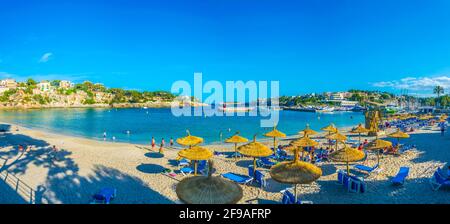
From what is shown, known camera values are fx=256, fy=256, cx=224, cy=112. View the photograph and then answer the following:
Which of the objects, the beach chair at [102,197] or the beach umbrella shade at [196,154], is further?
the beach umbrella shade at [196,154]

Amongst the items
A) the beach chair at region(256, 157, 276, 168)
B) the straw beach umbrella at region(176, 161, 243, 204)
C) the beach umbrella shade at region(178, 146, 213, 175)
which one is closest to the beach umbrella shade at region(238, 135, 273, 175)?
the beach umbrella shade at region(178, 146, 213, 175)

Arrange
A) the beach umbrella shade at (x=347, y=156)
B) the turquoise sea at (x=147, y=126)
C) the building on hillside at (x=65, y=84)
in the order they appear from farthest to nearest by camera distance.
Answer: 1. the building on hillside at (x=65, y=84)
2. the turquoise sea at (x=147, y=126)
3. the beach umbrella shade at (x=347, y=156)

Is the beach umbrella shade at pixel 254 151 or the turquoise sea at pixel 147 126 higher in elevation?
the beach umbrella shade at pixel 254 151

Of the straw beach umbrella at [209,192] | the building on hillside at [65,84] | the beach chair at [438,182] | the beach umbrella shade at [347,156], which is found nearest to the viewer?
the straw beach umbrella at [209,192]

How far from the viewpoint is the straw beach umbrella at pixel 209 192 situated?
18.5 ft

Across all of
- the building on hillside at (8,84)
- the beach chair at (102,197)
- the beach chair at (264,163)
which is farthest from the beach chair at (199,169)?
the building on hillside at (8,84)

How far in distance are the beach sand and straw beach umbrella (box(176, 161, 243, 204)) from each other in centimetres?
352

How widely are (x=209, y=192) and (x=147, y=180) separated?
6687 millimetres

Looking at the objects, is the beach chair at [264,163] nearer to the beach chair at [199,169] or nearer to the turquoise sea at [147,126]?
the beach chair at [199,169]

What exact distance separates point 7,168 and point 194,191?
12.8 m

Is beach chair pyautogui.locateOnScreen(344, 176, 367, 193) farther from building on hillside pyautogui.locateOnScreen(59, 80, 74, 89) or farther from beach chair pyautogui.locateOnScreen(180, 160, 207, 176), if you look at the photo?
building on hillside pyautogui.locateOnScreen(59, 80, 74, 89)

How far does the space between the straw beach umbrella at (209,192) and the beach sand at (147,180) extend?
11.6 feet
